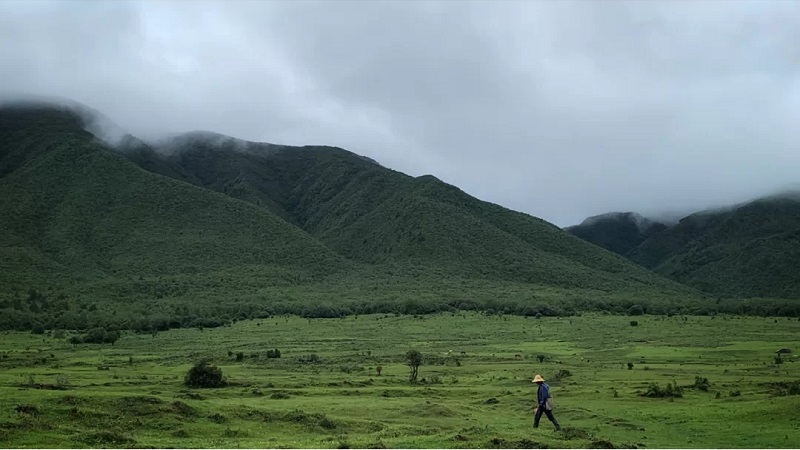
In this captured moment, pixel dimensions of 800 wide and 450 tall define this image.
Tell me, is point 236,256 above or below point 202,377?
above

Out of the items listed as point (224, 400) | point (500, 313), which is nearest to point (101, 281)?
point (500, 313)

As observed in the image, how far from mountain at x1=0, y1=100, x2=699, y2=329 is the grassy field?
999 inches

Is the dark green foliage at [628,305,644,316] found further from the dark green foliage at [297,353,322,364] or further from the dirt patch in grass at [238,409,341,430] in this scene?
the dirt patch in grass at [238,409,341,430]

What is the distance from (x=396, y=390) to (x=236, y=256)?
354ft

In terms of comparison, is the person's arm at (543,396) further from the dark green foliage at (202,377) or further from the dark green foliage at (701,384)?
the dark green foliage at (202,377)

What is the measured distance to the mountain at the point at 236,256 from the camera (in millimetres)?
114625

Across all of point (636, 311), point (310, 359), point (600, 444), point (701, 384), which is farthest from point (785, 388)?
point (636, 311)

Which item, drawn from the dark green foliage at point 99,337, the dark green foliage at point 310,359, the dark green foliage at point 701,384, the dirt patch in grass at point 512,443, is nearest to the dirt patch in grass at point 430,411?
the dirt patch in grass at point 512,443

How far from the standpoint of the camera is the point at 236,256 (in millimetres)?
146000

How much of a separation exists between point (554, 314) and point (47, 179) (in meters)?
118

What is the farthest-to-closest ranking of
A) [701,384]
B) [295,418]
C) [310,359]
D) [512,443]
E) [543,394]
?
[310,359] < [701,384] < [295,418] < [543,394] < [512,443]

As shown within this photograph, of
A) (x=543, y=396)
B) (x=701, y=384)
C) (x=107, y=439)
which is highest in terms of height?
(x=543, y=396)

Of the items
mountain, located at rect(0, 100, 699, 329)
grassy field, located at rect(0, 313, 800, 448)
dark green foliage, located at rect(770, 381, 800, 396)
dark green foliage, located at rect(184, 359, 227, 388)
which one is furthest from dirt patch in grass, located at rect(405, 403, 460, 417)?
mountain, located at rect(0, 100, 699, 329)

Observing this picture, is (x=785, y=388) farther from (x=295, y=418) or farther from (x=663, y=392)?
(x=295, y=418)
